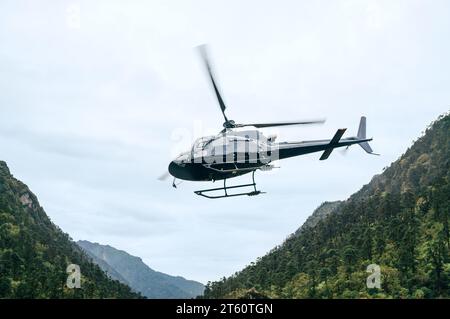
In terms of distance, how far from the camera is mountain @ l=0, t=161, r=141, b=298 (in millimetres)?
115312

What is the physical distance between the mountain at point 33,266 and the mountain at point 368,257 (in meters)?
30.2

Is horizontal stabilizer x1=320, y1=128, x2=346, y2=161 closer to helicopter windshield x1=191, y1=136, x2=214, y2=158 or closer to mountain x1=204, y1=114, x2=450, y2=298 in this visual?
helicopter windshield x1=191, y1=136, x2=214, y2=158

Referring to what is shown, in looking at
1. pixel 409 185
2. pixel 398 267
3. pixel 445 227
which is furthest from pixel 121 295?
pixel 409 185

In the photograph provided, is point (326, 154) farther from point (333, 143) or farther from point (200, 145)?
point (200, 145)

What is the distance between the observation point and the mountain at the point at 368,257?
11062 cm

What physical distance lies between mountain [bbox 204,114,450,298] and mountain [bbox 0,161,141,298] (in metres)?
30.2

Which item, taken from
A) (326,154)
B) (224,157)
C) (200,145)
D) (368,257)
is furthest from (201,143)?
(368,257)

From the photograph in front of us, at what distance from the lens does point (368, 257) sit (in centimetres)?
12250

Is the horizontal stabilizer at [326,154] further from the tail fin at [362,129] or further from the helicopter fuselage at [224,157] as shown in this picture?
the tail fin at [362,129]

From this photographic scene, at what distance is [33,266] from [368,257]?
7701 centimetres

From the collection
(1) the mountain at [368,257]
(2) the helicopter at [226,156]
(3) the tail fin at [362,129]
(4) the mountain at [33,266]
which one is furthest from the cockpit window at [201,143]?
(4) the mountain at [33,266]
